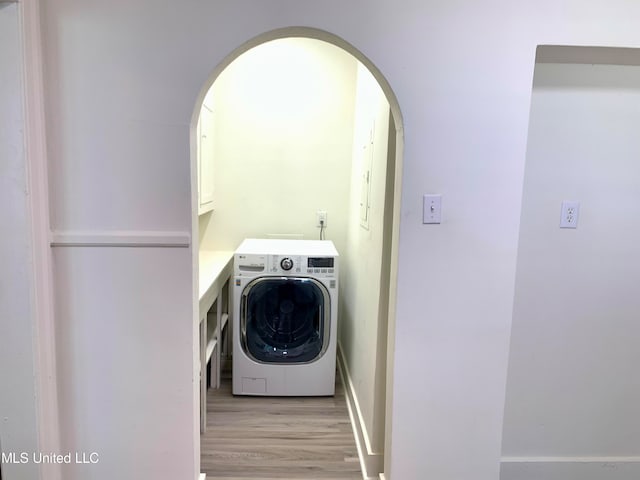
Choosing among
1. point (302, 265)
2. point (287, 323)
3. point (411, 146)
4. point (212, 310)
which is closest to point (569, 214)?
point (411, 146)

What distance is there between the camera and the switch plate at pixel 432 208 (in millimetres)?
1426

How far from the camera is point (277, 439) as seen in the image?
2143mm

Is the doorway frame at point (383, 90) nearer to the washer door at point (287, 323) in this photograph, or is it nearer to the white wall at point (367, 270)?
the white wall at point (367, 270)

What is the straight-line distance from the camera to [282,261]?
2434mm

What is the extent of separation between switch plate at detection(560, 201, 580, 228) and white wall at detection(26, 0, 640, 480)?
1.31 ft

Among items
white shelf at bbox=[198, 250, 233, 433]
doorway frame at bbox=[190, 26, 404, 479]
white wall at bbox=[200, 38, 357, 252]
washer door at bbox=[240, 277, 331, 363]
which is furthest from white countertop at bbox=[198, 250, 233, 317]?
doorway frame at bbox=[190, 26, 404, 479]

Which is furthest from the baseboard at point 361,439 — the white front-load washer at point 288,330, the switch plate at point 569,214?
the switch plate at point 569,214

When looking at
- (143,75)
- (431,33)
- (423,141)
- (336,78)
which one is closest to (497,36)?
(431,33)

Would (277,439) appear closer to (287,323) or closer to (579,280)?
(287,323)

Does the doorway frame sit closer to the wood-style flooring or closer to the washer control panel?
the wood-style flooring

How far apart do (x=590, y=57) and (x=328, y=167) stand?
1.83 meters

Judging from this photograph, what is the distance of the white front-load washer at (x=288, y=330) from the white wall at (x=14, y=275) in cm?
124

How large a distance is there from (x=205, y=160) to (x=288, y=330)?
4.05 ft

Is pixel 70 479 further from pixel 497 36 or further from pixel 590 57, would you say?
pixel 590 57
